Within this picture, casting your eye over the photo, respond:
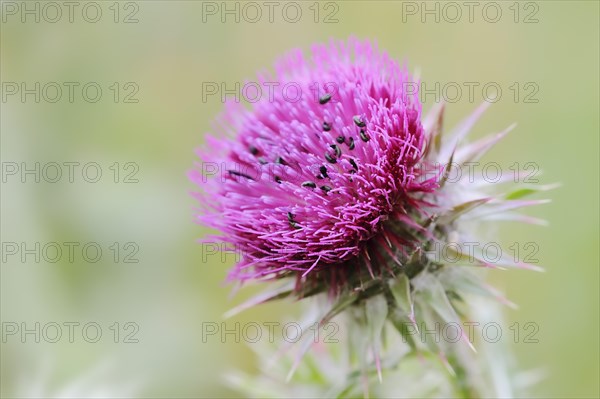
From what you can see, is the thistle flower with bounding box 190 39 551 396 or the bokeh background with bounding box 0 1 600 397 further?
the bokeh background with bounding box 0 1 600 397

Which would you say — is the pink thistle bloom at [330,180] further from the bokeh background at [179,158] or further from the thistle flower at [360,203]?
the bokeh background at [179,158]

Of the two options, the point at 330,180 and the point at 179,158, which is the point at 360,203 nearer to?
the point at 330,180

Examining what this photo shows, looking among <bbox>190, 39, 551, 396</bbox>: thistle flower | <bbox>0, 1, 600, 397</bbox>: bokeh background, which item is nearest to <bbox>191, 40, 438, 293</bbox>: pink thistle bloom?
<bbox>190, 39, 551, 396</bbox>: thistle flower

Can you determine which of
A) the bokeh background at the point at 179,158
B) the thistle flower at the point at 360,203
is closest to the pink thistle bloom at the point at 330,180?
the thistle flower at the point at 360,203

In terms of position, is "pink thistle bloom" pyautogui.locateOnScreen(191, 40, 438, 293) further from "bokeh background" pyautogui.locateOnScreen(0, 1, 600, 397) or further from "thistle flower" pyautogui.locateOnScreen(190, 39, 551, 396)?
"bokeh background" pyautogui.locateOnScreen(0, 1, 600, 397)

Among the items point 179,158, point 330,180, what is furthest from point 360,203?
point 179,158
